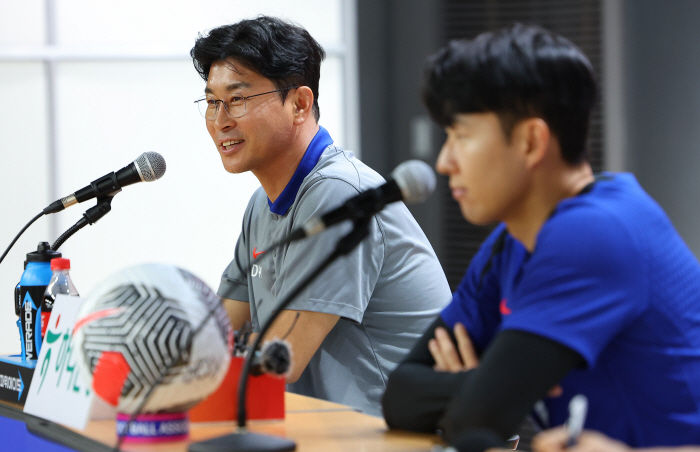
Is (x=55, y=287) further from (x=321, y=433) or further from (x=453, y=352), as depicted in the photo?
(x=453, y=352)

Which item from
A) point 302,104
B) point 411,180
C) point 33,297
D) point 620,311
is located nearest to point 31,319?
point 33,297

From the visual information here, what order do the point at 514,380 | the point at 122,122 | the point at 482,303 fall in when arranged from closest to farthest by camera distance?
the point at 514,380, the point at 482,303, the point at 122,122

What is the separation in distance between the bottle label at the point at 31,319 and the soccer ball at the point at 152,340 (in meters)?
0.60

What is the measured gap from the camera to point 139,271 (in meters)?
1.17

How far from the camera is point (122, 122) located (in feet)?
12.8

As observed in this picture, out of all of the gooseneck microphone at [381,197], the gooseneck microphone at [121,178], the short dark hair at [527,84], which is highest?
the short dark hair at [527,84]

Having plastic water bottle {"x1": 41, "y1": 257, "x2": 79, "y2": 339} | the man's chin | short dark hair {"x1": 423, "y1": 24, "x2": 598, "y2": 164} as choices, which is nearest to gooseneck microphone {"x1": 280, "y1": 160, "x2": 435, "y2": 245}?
short dark hair {"x1": 423, "y1": 24, "x2": 598, "y2": 164}

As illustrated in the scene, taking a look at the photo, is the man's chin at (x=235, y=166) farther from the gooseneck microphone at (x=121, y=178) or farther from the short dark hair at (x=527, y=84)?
the short dark hair at (x=527, y=84)

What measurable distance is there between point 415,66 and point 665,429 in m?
2.77

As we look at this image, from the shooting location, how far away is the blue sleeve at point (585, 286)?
1.02 m

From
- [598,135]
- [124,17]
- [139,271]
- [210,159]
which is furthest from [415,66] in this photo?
[139,271]

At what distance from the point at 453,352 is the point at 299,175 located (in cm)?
96

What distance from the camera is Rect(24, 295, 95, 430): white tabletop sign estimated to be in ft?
4.21

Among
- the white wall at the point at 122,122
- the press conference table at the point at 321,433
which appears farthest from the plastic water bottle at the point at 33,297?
the white wall at the point at 122,122
